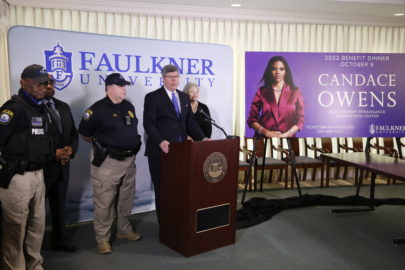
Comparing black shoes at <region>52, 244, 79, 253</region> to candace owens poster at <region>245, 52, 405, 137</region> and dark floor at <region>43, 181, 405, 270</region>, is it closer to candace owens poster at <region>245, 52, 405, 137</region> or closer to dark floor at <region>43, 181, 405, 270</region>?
dark floor at <region>43, 181, 405, 270</region>

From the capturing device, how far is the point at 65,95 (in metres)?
3.60

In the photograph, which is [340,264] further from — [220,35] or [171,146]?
[220,35]

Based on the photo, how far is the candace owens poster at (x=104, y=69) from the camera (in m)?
3.45

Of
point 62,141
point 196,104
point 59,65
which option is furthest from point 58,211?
point 196,104

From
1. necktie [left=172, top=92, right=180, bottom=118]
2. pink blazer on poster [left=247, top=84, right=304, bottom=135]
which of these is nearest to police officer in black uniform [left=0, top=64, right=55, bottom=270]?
necktie [left=172, top=92, right=180, bottom=118]

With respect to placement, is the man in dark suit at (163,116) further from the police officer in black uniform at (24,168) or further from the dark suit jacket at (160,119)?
the police officer in black uniform at (24,168)

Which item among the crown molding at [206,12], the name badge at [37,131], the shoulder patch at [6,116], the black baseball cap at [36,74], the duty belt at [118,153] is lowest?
the duty belt at [118,153]

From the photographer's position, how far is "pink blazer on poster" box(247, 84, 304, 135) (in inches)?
186

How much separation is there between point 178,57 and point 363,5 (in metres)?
2.99

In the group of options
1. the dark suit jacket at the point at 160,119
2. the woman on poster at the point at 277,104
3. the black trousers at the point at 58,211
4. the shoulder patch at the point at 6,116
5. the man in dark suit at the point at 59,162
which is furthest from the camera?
the woman on poster at the point at 277,104

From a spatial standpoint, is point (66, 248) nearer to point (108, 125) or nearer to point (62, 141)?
point (62, 141)

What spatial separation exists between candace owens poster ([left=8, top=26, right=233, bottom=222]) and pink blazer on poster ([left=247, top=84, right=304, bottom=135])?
0.52 meters

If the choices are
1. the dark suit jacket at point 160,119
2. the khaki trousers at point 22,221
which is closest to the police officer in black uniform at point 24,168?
the khaki trousers at point 22,221

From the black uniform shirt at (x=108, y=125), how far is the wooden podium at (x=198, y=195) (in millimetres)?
378
